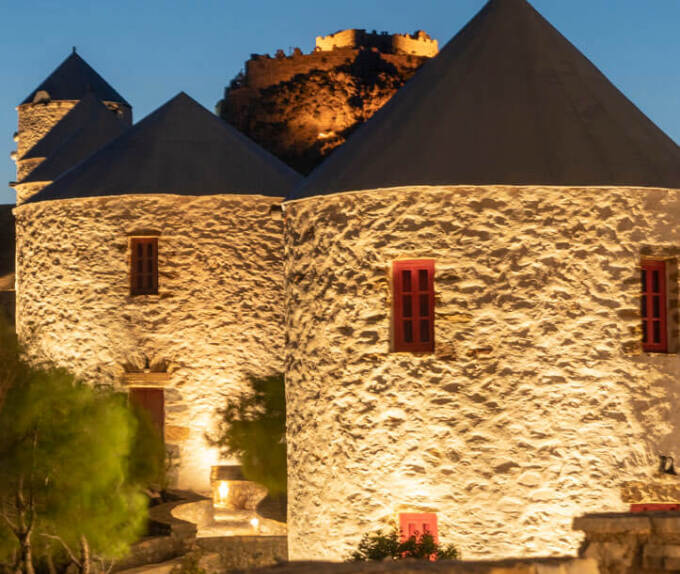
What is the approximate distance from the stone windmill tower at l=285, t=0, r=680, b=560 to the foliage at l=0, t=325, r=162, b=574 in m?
2.89

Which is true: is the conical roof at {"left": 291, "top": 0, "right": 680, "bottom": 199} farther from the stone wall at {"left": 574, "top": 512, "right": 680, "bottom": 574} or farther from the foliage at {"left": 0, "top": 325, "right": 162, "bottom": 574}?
the stone wall at {"left": 574, "top": 512, "right": 680, "bottom": 574}

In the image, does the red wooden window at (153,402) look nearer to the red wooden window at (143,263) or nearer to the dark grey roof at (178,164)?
the red wooden window at (143,263)

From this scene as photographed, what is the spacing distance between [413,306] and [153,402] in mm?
7860

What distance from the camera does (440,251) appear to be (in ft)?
39.6

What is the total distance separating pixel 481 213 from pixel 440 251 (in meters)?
0.56

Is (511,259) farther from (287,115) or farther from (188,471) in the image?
(287,115)

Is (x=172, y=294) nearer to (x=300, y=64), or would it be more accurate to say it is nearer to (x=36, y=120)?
(x=36, y=120)

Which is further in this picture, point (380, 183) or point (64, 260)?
point (64, 260)

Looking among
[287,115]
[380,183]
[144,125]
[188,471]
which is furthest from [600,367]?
[287,115]

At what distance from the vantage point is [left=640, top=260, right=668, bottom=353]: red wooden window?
12445 millimetres

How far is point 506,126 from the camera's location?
12750 millimetres

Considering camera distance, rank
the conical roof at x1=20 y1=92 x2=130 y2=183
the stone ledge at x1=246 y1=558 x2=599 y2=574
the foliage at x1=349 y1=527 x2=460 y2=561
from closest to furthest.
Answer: the stone ledge at x1=246 y1=558 x2=599 y2=574
the foliage at x1=349 y1=527 x2=460 y2=561
the conical roof at x1=20 y1=92 x2=130 y2=183

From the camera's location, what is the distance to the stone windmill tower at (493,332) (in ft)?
39.0

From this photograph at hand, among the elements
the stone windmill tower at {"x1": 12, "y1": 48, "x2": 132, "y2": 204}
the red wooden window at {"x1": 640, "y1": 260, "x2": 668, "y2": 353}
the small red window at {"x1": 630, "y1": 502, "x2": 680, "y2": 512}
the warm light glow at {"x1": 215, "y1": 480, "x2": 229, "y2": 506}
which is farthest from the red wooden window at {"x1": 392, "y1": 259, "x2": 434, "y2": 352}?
the stone windmill tower at {"x1": 12, "y1": 48, "x2": 132, "y2": 204}
